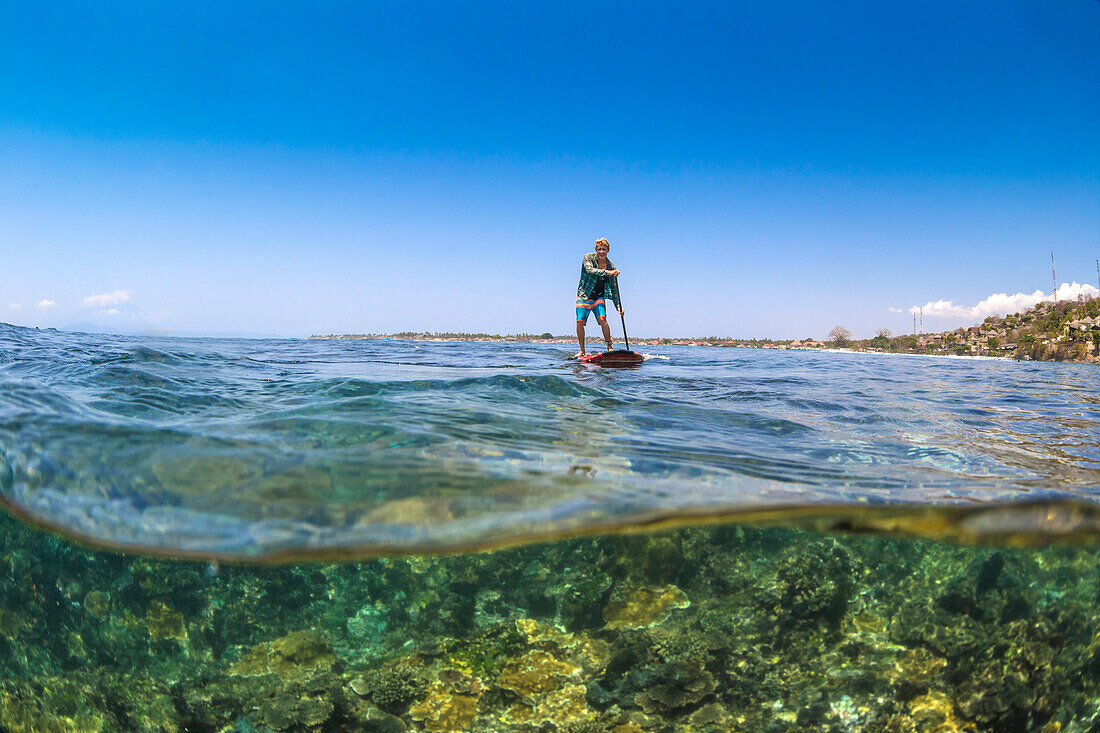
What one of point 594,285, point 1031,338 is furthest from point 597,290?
point 1031,338

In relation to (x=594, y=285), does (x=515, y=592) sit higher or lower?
lower

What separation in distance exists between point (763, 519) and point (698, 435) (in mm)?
1428

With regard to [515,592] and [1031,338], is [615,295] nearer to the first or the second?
[515,592]

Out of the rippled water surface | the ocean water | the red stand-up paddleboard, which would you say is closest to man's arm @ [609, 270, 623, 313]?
the red stand-up paddleboard

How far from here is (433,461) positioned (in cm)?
321

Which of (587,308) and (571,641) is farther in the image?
(587,308)

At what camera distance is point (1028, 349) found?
186ft

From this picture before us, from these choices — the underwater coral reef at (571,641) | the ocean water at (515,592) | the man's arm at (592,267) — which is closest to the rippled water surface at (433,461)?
the ocean water at (515,592)

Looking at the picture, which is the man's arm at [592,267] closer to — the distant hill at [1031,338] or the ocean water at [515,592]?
the ocean water at [515,592]

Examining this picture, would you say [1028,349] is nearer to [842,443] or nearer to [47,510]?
[842,443]

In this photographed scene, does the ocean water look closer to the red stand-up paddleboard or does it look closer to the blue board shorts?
the red stand-up paddleboard

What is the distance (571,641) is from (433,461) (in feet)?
4.36

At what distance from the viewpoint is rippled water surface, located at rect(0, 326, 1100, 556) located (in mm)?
2742

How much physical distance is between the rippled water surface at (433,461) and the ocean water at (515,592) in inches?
0.8
